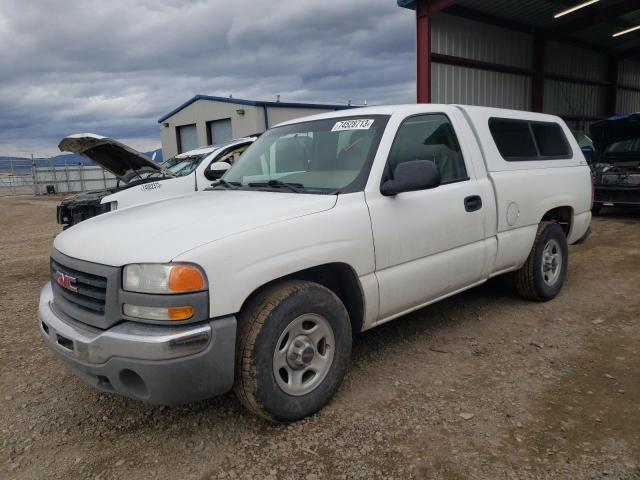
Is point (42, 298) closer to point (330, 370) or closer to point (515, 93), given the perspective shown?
point (330, 370)

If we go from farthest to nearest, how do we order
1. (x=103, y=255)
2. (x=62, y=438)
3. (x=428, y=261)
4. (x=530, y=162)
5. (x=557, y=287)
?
(x=557, y=287)
(x=530, y=162)
(x=428, y=261)
(x=62, y=438)
(x=103, y=255)

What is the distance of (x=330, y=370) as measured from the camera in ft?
9.88

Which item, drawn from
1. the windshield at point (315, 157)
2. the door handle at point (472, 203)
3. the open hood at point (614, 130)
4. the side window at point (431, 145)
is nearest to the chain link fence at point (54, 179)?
the open hood at point (614, 130)

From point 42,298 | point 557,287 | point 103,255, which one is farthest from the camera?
point 557,287

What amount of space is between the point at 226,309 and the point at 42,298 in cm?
148

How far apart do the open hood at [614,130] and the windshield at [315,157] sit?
353 inches

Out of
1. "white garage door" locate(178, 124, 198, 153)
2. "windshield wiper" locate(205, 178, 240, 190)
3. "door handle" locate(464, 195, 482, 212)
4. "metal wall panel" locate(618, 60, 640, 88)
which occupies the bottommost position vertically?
"door handle" locate(464, 195, 482, 212)

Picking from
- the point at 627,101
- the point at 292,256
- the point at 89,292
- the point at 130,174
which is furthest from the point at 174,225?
the point at 627,101

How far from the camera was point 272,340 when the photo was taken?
8.69 ft

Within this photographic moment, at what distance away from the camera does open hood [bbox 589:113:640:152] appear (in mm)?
10289

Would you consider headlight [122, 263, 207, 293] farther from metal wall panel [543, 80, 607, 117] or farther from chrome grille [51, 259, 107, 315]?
metal wall panel [543, 80, 607, 117]

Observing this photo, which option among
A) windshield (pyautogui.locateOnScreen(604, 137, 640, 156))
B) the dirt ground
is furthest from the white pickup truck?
windshield (pyautogui.locateOnScreen(604, 137, 640, 156))

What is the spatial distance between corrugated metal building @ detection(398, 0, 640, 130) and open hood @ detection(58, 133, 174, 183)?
24.3ft

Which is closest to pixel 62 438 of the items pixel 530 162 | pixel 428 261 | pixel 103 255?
pixel 103 255
